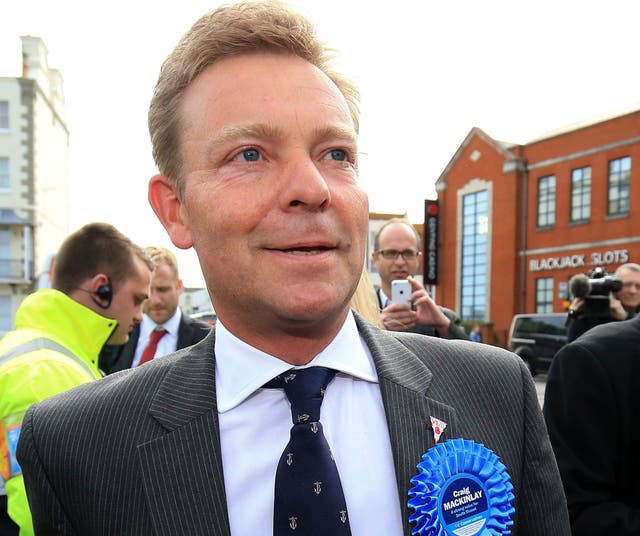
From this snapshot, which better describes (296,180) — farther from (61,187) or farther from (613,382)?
(61,187)

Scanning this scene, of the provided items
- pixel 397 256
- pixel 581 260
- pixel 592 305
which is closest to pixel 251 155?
pixel 397 256

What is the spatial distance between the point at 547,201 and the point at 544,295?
405 cm

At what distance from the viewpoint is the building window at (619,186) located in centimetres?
2125

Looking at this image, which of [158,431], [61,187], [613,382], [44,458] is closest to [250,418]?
[158,431]

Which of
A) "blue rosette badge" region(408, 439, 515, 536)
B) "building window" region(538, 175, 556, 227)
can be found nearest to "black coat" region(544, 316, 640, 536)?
"blue rosette badge" region(408, 439, 515, 536)

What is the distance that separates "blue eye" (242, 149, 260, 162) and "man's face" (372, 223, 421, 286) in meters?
3.45

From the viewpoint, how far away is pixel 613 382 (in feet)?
6.40

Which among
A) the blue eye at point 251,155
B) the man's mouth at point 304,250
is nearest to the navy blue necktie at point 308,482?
the man's mouth at point 304,250

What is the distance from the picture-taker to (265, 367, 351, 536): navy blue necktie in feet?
3.84

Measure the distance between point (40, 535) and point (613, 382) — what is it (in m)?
1.79

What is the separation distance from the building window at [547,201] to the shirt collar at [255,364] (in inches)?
974

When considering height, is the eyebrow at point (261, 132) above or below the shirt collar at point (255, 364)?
above

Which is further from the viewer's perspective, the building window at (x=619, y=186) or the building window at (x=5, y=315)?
the building window at (x=5, y=315)

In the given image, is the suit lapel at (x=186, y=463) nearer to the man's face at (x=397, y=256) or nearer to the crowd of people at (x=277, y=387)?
the crowd of people at (x=277, y=387)
